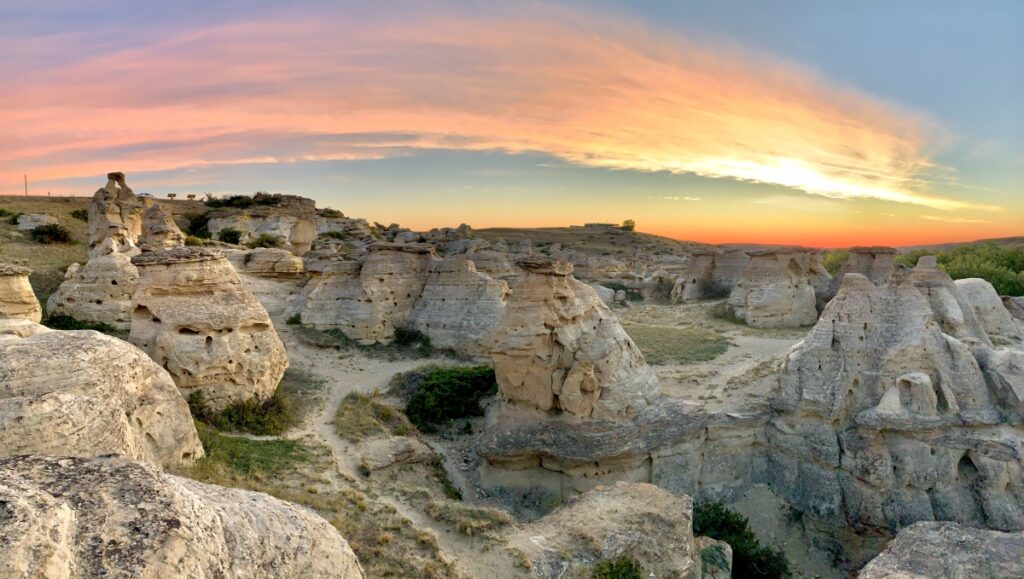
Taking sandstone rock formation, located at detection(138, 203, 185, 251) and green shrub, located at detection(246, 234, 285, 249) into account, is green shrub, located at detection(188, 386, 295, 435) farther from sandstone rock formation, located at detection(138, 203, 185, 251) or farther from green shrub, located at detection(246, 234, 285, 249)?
green shrub, located at detection(246, 234, 285, 249)

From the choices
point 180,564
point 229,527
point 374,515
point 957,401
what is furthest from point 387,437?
point 957,401

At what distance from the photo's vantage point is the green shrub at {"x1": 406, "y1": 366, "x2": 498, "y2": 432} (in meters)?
16.5

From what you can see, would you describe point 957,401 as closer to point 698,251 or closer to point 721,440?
point 721,440

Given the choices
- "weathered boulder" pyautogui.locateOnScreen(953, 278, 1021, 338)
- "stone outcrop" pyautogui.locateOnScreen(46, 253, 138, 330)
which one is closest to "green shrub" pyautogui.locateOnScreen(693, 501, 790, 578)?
"weathered boulder" pyautogui.locateOnScreen(953, 278, 1021, 338)

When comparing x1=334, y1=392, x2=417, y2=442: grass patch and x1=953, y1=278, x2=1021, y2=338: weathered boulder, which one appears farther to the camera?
x1=953, y1=278, x2=1021, y2=338: weathered boulder

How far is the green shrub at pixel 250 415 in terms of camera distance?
12.1 meters

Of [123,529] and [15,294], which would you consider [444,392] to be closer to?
[15,294]

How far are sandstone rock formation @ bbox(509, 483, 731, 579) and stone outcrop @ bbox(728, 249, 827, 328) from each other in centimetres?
1949

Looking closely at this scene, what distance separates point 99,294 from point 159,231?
28.5 feet

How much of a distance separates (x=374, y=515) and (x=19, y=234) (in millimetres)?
31595

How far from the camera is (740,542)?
37.1ft

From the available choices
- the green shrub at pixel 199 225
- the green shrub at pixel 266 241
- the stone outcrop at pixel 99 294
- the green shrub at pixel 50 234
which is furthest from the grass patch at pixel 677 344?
the green shrub at pixel 199 225

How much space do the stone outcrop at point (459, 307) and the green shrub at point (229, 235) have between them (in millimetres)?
28112

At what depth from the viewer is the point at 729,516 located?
39.2 ft
